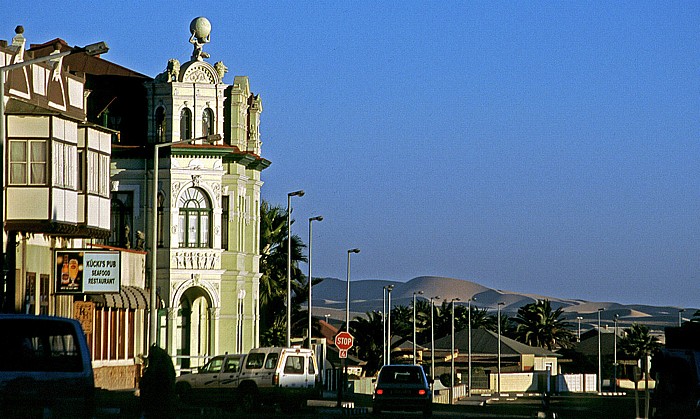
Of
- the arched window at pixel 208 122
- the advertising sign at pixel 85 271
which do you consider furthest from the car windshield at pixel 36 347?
the arched window at pixel 208 122

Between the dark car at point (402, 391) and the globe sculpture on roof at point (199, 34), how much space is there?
992 inches

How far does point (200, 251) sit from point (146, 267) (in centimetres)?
314

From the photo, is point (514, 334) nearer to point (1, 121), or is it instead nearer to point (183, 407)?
point (183, 407)

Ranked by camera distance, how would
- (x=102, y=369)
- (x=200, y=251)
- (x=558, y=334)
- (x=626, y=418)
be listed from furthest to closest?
(x=558, y=334)
(x=200, y=251)
(x=102, y=369)
(x=626, y=418)

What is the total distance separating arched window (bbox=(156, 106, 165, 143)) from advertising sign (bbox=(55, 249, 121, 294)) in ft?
55.4

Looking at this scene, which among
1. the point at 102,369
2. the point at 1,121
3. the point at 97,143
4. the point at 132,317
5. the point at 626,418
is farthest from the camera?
the point at 132,317

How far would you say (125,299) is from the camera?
53094mm

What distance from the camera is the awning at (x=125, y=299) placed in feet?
170

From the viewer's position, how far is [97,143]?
47688mm

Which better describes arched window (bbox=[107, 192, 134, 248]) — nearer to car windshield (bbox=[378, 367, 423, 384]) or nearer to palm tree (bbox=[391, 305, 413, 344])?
car windshield (bbox=[378, 367, 423, 384])

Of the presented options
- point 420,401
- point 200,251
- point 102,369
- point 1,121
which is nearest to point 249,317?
point 200,251

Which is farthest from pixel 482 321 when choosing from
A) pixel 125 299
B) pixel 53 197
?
pixel 53 197

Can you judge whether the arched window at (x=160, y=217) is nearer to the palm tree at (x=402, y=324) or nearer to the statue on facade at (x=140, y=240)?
the statue on facade at (x=140, y=240)

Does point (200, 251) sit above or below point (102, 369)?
above
